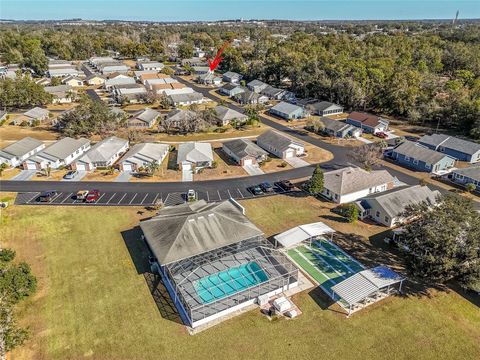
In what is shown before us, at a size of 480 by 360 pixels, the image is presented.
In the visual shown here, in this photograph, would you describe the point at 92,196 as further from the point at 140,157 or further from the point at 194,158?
the point at 194,158

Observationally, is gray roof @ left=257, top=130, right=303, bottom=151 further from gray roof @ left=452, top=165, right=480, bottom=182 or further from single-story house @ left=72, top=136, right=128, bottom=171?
single-story house @ left=72, top=136, right=128, bottom=171

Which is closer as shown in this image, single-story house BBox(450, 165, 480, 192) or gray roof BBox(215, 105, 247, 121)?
single-story house BBox(450, 165, 480, 192)

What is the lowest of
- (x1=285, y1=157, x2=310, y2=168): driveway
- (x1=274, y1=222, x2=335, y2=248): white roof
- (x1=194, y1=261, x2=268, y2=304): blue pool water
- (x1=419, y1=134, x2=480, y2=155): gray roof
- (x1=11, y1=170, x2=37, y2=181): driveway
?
(x1=194, y1=261, x2=268, y2=304): blue pool water

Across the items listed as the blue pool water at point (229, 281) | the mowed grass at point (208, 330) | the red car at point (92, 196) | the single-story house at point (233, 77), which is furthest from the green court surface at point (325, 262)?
the single-story house at point (233, 77)

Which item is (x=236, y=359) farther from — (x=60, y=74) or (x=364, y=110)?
(x=60, y=74)

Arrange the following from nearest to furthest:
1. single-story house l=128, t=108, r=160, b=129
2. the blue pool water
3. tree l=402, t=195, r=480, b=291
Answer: tree l=402, t=195, r=480, b=291 < the blue pool water < single-story house l=128, t=108, r=160, b=129

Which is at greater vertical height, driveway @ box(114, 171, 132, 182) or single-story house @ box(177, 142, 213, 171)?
single-story house @ box(177, 142, 213, 171)

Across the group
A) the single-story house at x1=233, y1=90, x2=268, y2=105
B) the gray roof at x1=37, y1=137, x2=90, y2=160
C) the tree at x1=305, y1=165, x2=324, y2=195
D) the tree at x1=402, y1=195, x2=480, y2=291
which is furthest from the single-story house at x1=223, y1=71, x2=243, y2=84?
the tree at x1=402, y1=195, x2=480, y2=291
